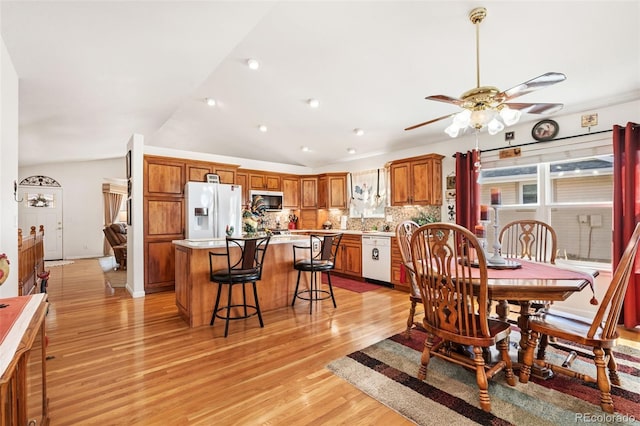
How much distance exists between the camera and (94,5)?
76.1 inches

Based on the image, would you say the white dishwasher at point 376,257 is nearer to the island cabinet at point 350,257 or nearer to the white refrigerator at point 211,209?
the island cabinet at point 350,257

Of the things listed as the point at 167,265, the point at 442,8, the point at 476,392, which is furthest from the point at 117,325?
the point at 442,8

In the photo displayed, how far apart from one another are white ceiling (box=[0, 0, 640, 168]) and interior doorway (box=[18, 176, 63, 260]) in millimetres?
4293

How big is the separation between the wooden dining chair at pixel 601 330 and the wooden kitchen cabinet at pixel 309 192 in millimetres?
5228

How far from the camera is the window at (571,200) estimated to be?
3588mm

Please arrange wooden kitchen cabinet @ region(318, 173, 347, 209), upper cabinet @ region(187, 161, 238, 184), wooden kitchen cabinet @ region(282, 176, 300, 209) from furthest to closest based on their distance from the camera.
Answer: wooden kitchen cabinet @ region(282, 176, 300, 209)
wooden kitchen cabinet @ region(318, 173, 347, 209)
upper cabinet @ region(187, 161, 238, 184)

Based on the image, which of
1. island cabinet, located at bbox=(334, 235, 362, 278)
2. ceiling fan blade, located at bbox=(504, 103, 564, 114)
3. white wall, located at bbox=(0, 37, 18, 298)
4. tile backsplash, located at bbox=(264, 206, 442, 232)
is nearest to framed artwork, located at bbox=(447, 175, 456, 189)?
tile backsplash, located at bbox=(264, 206, 442, 232)

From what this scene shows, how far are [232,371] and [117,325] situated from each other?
1.83 meters

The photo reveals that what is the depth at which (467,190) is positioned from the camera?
4.45m

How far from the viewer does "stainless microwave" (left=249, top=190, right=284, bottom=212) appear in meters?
6.50

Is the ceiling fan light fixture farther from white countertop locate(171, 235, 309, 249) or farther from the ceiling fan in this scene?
white countertop locate(171, 235, 309, 249)

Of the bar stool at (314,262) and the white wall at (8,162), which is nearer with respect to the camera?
the white wall at (8,162)

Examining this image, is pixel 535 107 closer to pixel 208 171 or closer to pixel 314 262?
pixel 314 262

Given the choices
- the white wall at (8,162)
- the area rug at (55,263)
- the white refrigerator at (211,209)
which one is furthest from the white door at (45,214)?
the white wall at (8,162)
